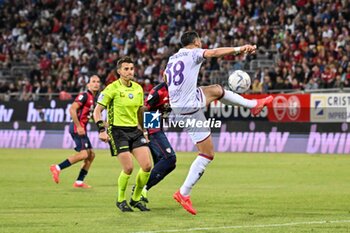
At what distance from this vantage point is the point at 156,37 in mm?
37594

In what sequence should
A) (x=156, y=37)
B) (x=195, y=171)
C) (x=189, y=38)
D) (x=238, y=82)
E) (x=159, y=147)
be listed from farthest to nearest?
(x=156, y=37), (x=159, y=147), (x=238, y=82), (x=195, y=171), (x=189, y=38)

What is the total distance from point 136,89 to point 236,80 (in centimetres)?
177

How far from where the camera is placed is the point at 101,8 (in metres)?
41.2

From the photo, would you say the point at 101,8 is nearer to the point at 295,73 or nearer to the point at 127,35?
the point at 127,35

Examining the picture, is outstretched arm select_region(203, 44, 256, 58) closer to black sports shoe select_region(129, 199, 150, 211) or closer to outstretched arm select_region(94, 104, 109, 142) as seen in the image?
outstretched arm select_region(94, 104, 109, 142)

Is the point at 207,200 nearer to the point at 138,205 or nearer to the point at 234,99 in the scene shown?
the point at 138,205

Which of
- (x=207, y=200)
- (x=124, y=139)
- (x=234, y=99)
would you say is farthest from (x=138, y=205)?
(x=234, y=99)

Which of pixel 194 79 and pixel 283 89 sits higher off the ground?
pixel 194 79

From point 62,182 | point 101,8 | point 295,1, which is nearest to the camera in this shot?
point 62,182

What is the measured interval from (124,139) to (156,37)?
24962 millimetres

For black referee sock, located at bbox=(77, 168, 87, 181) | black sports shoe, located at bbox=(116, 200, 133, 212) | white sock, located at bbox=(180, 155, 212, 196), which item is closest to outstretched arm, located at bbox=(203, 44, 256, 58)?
white sock, located at bbox=(180, 155, 212, 196)

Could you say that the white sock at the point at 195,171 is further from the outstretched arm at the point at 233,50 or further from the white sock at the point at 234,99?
the outstretched arm at the point at 233,50

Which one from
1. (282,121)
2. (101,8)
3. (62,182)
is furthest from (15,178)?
(101,8)

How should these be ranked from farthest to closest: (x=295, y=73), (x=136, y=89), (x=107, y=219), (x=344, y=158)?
1. (x=295, y=73)
2. (x=344, y=158)
3. (x=136, y=89)
4. (x=107, y=219)
